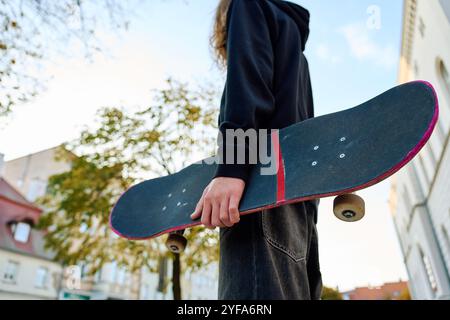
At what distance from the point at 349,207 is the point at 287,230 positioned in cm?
23

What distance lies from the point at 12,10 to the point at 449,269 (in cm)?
1980

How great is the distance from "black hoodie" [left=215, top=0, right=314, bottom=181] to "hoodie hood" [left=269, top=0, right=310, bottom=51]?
0.10 meters

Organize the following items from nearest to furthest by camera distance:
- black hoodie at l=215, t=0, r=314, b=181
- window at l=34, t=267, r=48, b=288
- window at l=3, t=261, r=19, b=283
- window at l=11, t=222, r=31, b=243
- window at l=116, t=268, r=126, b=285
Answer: black hoodie at l=215, t=0, r=314, b=181 → window at l=3, t=261, r=19, b=283 → window at l=11, t=222, r=31, b=243 → window at l=34, t=267, r=48, b=288 → window at l=116, t=268, r=126, b=285

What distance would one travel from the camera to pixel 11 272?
75.2 feet

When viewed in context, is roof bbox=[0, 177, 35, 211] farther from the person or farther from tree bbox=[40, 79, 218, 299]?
the person

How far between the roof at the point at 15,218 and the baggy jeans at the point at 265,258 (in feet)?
81.3

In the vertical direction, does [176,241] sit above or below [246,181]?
below

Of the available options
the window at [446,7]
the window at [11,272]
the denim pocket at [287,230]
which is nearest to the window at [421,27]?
the window at [446,7]

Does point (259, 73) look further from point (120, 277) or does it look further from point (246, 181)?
point (120, 277)

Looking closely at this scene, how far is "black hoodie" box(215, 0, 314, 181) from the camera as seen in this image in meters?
1.35

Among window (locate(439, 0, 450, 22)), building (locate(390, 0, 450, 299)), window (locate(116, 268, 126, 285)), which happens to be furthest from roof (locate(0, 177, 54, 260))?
window (locate(439, 0, 450, 22))

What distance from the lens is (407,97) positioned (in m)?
1.29

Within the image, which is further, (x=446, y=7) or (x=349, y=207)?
(x=446, y=7)

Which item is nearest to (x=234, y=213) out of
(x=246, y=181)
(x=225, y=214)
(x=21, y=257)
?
(x=225, y=214)
